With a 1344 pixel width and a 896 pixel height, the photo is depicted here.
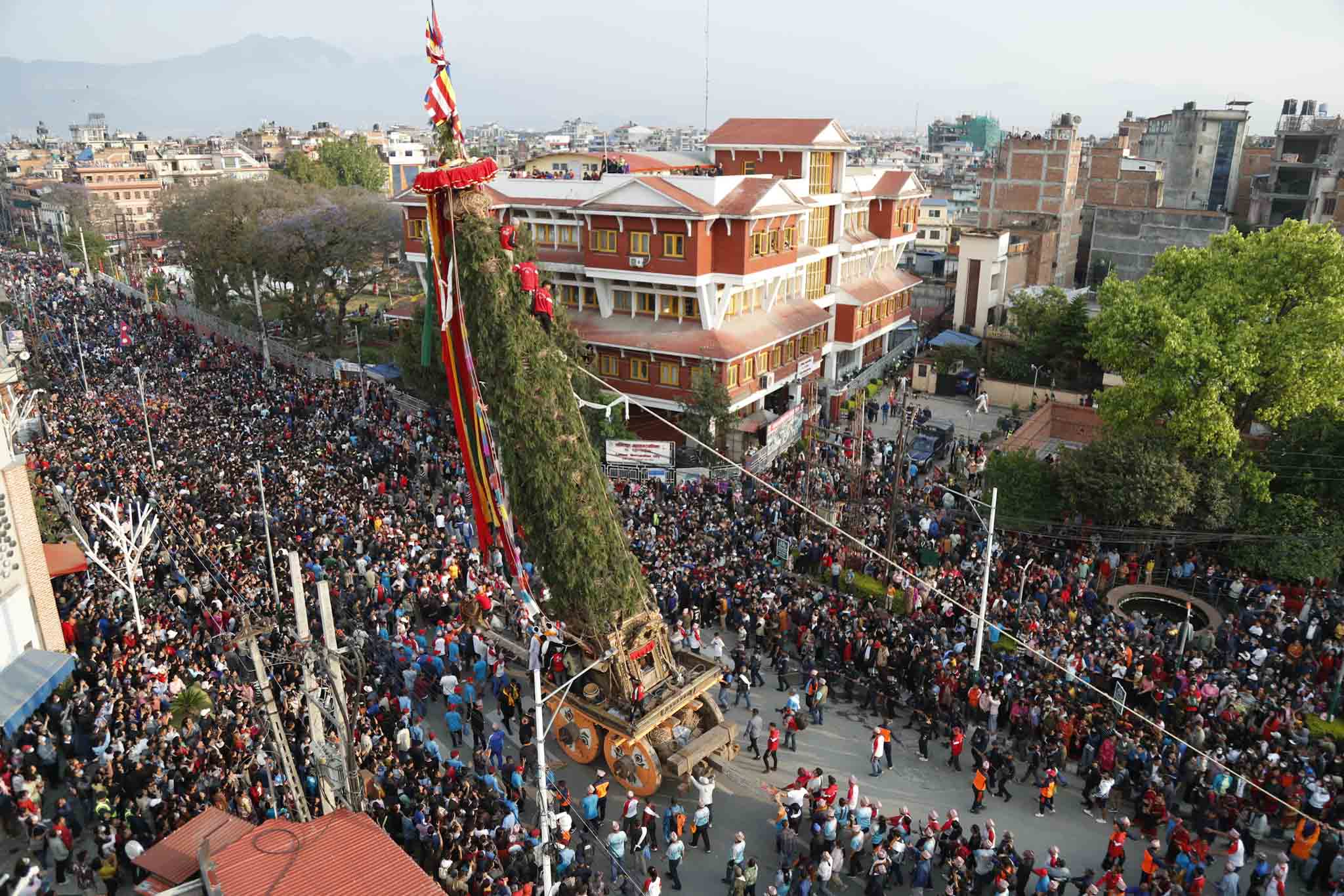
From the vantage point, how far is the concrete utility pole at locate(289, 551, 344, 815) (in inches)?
342

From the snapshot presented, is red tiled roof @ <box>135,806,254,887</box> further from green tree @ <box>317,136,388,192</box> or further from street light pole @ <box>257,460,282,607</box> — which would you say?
green tree @ <box>317,136,388,192</box>

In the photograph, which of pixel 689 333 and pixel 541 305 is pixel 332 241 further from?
pixel 541 305

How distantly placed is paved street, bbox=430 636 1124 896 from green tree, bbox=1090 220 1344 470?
38.8 feet

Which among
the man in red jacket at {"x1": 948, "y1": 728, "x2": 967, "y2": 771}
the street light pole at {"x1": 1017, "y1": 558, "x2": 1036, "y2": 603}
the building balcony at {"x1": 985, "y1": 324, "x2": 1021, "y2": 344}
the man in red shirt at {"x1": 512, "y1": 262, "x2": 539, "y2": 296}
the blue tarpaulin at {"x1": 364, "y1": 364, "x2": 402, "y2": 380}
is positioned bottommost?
the man in red jacket at {"x1": 948, "y1": 728, "x2": 967, "y2": 771}

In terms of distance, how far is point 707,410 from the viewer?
2781cm

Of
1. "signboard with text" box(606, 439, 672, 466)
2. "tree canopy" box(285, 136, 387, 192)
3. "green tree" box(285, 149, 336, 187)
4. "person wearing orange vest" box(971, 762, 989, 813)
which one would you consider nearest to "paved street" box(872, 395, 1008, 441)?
"signboard with text" box(606, 439, 672, 466)

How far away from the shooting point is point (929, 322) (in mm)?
46656

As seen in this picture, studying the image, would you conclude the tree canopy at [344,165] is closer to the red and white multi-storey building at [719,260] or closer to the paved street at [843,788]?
the red and white multi-storey building at [719,260]

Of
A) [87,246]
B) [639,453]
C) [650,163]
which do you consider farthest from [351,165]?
[639,453]

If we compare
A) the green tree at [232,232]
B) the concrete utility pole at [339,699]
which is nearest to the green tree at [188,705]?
the concrete utility pole at [339,699]

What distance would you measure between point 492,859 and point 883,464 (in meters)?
18.1

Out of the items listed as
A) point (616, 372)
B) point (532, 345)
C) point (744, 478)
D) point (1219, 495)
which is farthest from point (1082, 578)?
point (616, 372)

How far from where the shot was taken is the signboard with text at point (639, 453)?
26750mm

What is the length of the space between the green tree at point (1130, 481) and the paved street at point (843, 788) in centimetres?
904
